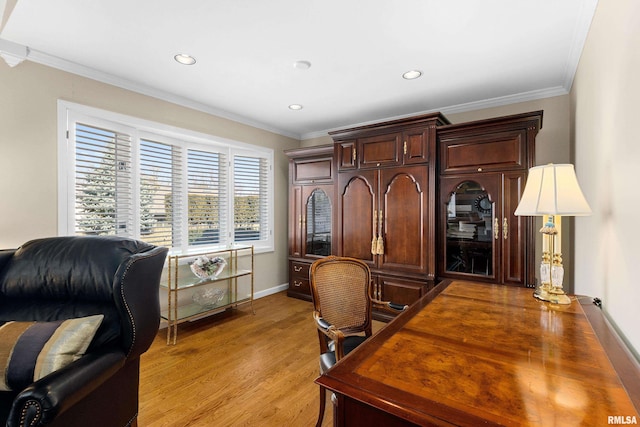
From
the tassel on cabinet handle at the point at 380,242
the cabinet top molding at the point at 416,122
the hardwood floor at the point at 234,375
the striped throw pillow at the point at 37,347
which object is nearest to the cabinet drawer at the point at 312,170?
the cabinet top molding at the point at 416,122

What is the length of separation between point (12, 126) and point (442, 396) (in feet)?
11.0

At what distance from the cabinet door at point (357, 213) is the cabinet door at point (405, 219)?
0.13m

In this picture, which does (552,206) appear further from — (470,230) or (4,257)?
(4,257)

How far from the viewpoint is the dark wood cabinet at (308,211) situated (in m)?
4.12

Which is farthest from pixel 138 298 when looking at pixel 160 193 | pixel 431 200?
pixel 431 200

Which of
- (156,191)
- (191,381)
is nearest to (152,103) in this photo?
(156,191)

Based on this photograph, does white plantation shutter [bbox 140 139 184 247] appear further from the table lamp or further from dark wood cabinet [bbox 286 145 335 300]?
the table lamp

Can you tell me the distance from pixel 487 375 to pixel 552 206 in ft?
3.31

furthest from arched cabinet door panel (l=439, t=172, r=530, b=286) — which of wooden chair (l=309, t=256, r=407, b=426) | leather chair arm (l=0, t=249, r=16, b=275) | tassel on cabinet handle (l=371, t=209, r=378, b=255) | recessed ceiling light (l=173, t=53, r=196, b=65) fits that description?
leather chair arm (l=0, t=249, r=16, b=275)

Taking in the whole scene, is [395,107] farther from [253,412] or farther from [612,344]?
[253,412]

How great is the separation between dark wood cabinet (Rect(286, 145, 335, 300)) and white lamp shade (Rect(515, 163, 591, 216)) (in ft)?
8.75

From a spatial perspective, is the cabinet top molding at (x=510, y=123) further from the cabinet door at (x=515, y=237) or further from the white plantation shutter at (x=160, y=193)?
the white plantation shutter at (x=160, y=193)

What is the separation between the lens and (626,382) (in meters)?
0.80

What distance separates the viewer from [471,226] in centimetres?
303
